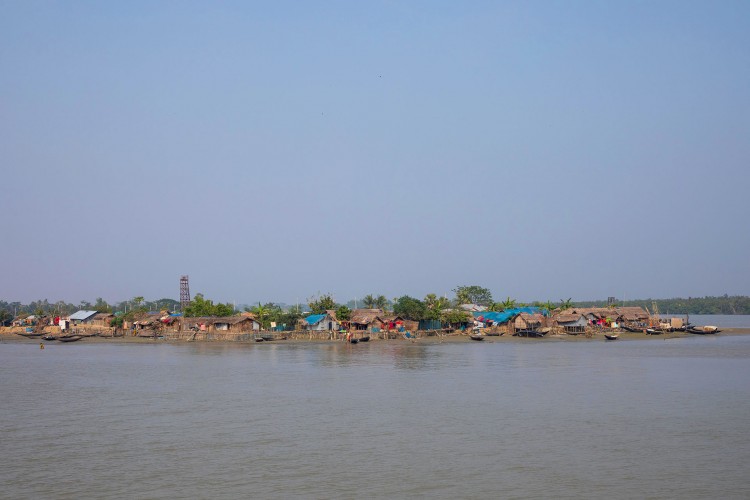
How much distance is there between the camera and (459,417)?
2436cm

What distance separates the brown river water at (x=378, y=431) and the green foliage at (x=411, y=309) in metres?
32.5

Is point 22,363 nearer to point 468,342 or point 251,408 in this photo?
point 251,408

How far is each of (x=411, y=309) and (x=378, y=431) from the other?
5326 cm

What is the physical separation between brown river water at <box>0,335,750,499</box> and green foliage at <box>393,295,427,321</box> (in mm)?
32488

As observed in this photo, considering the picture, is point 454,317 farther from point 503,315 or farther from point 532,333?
point 532,333

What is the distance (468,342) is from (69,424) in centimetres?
5049

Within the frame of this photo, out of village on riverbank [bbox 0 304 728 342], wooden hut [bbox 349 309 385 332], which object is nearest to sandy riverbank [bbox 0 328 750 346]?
village on riverbank [bbox 0 304 728 342]

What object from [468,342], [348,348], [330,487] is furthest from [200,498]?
[468,342]

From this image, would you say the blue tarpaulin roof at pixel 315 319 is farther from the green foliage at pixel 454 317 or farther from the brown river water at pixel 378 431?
the brown river water at pixel 378 431

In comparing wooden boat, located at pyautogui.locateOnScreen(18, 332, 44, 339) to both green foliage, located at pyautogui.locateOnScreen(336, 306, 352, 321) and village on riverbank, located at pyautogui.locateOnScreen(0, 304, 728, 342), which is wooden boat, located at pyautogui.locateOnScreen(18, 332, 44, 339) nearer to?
village on riverbank, located at pyautogui.locateOnScreen(0, 304, 728, 342)

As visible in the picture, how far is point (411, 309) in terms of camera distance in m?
75.2

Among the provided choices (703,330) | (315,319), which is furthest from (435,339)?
(703,330)

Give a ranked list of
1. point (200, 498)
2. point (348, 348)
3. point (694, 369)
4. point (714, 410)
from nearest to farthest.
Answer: point (200, 498) → point (714, 410) → point (694, 369) → point (348, 348)

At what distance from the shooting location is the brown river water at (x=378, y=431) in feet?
53.0
